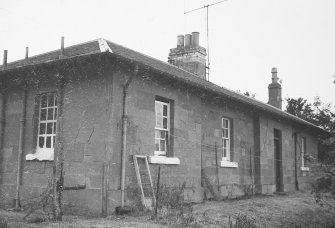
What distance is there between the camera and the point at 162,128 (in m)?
11.8

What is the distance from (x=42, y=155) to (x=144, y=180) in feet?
9.53

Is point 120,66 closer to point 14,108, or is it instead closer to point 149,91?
point 149,91

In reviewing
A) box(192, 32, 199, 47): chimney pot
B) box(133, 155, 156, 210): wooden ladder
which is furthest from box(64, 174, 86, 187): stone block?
box(192, 32, 199, 47): chimney pot

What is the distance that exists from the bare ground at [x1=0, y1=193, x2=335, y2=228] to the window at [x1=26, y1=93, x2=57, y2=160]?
1.77 m

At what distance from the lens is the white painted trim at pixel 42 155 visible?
11000mm

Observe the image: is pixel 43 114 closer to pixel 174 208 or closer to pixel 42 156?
pixel 42 156

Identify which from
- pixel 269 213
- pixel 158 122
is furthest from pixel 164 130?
pixel 269 213

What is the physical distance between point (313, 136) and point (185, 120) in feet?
45.7

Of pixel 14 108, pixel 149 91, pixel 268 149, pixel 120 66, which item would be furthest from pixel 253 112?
pixel 14 108

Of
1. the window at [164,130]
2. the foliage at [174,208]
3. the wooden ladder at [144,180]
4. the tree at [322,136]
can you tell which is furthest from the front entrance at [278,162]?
the wooden ladder at [144,180]

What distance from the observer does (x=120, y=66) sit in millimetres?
10328

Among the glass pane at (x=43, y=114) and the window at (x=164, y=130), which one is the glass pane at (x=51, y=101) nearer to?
the glass pane at (x=43, y=114)

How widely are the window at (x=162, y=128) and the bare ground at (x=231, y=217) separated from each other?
6.18ft

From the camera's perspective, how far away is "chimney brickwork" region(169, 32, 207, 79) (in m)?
17.5
